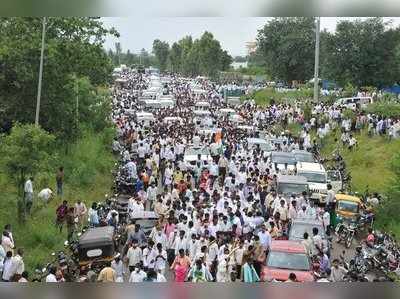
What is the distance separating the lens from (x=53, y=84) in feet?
60.4

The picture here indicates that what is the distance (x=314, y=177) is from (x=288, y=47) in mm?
29893

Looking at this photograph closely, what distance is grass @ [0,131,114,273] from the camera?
1168cm

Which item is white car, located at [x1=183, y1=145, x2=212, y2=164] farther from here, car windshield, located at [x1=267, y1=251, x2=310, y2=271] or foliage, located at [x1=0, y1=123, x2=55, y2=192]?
car windshield, located at [x1=267, y1=251, x2=310, y2=271]

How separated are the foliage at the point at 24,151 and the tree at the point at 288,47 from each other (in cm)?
3359

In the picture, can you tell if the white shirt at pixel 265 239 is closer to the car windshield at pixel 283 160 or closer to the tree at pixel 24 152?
the tree at pixel 24 152

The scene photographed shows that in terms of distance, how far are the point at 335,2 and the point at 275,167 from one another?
48.8 ft

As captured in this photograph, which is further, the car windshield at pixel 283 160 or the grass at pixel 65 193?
the car windshield at pixel 283 160

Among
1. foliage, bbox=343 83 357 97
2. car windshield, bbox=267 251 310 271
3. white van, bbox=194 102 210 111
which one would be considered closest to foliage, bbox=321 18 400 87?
foliage, bbox=343 83 357 97

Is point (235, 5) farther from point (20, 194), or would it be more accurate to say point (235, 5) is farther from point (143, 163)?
point (143, 163)

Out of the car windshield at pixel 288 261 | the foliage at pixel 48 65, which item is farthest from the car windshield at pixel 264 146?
the car windshield at pixel 288 261

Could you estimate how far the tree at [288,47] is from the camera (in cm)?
4478

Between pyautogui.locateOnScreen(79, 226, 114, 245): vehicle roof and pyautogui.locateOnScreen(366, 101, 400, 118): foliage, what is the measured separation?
18723 millimetres

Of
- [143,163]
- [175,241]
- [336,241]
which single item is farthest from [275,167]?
[175,241]

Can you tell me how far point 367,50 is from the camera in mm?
36969
